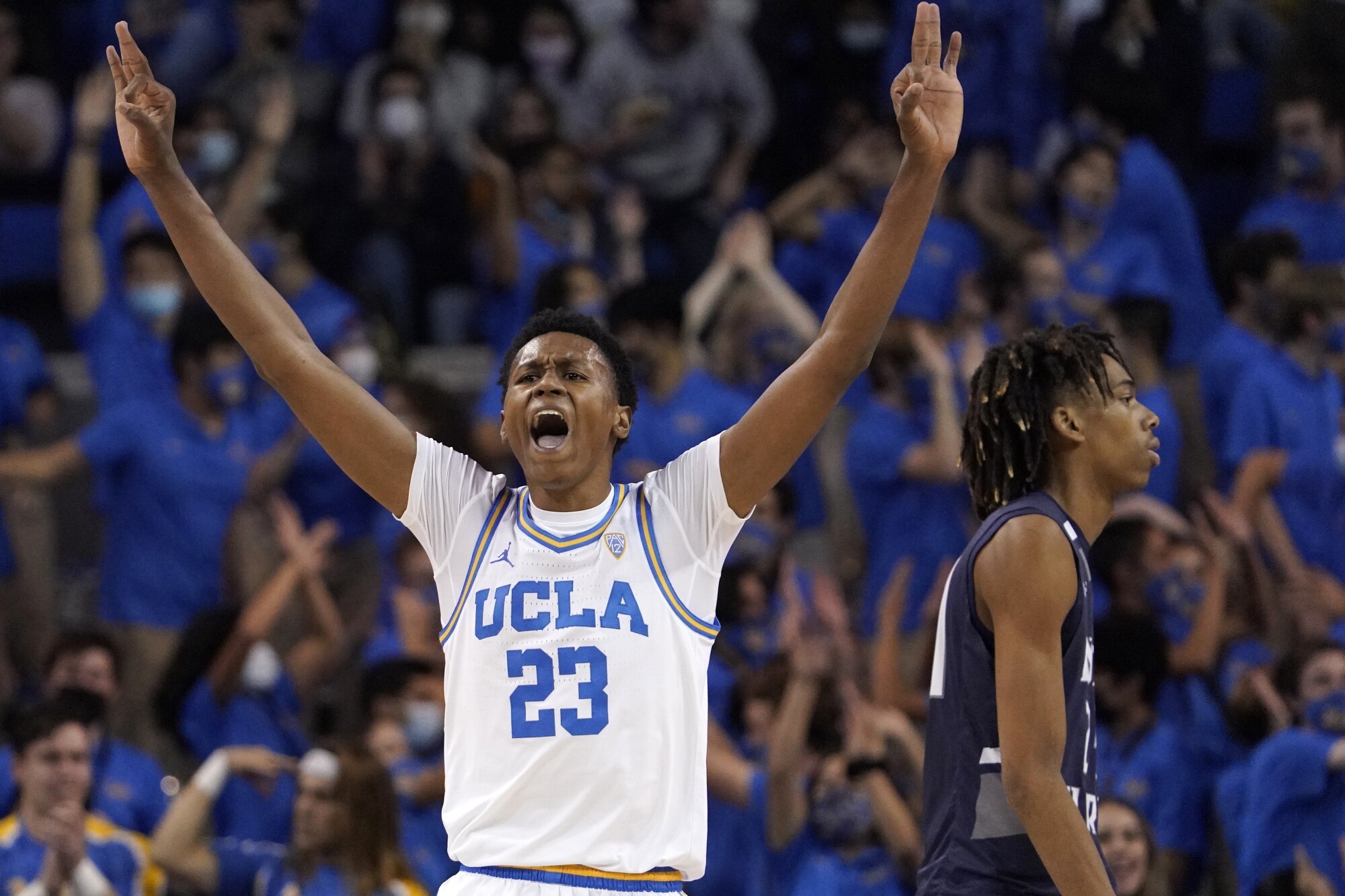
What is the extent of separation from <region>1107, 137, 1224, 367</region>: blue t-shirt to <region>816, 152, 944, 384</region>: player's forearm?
5.77 metres

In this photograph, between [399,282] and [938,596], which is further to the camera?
[399,282]

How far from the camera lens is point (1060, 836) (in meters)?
3.58

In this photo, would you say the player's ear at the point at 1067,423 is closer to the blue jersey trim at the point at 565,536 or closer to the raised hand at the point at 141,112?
the blue jersey trim at the point at 565,536

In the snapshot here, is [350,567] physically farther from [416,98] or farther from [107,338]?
[416,98]

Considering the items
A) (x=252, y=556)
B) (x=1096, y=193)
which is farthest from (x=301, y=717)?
(x=1096, y=193)

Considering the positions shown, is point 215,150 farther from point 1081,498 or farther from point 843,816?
point 1081,498

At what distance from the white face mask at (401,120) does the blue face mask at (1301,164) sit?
4435 mm

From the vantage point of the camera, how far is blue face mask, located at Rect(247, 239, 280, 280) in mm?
9383

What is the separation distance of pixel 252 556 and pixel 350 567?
1.54ft

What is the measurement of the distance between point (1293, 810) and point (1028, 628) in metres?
3.47

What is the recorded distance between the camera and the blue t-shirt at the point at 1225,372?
8.62 metres

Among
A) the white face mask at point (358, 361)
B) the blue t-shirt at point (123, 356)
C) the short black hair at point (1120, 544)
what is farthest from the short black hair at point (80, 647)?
the short black hair at point (1120, 544)

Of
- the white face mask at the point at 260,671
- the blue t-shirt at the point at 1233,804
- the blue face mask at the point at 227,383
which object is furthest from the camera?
the blue face mask at the point at 227,383

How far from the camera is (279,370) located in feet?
13.0
